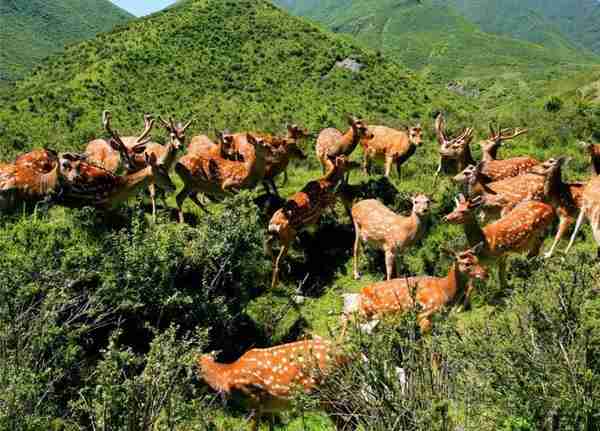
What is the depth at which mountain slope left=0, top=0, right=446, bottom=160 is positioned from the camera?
132 ft

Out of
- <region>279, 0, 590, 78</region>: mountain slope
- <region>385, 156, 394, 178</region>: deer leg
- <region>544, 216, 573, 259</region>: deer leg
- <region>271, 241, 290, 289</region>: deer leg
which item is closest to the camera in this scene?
<region>544, 216, 573, 259</region>: deer leg

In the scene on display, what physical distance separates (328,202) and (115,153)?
514 cm

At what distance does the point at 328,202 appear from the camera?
9992 millimetres

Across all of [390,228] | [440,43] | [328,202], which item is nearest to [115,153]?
[328,202]

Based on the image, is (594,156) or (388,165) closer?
(594,156)

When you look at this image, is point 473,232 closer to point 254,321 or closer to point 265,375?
point 254,321

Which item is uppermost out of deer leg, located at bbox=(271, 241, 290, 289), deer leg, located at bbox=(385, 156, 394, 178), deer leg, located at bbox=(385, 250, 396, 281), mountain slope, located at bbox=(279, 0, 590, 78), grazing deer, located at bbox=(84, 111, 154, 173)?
mountain slope, located at bbox=(279, 0, 590, 78)

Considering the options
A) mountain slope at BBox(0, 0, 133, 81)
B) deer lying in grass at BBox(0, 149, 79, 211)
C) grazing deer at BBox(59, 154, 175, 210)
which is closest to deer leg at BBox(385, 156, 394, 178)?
grazing deer at BBox(59, 154, 175, 210)

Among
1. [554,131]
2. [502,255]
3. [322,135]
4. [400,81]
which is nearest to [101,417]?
[502,255]

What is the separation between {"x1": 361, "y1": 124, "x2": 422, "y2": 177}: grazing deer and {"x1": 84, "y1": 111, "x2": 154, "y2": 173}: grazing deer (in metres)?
5.73

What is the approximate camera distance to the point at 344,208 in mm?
11438

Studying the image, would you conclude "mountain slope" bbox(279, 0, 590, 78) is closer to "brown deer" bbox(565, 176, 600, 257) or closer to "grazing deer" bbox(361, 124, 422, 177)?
"grazing deer" bbox(361, 124, 422, 177)

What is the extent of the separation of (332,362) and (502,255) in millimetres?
4619

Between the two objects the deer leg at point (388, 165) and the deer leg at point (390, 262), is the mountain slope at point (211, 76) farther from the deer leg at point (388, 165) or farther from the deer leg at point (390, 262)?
the deer leg at point (390, 262)
